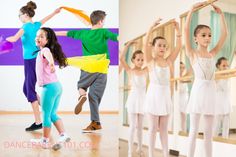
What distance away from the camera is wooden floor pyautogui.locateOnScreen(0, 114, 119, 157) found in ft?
6.70

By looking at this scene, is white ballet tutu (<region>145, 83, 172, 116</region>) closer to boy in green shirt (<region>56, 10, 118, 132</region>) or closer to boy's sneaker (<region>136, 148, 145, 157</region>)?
boy's sneaker (<region>136, 148, 145, 157</region>)

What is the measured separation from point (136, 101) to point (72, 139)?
Result: 0.48 metres

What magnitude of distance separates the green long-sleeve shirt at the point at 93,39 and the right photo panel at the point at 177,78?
0.15m

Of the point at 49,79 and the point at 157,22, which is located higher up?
the point at 157,22

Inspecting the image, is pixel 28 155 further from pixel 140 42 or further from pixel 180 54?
pixel 180 54

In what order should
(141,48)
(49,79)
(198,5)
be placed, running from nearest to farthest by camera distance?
1. (198,5)
2. (141,48)
3. (49,79)

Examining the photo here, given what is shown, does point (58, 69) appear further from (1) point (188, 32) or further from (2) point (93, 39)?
(1) point (188, 32)

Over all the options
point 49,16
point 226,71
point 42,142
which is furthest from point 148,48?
point 42,142

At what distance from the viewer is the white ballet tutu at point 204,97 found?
1412mm

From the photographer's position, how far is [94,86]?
2.14 meters

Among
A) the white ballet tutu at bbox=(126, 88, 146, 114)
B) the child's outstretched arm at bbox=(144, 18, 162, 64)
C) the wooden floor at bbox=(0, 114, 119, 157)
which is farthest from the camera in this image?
the wooden floor at bbox=(0, 114, 119, 157)

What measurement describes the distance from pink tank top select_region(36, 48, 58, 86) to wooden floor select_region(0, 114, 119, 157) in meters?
0.23

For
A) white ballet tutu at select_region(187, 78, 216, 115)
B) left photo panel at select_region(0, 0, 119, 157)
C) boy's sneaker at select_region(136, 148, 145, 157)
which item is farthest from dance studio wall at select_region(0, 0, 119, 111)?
white ballet tutu at select_region(187, 78, 216, 115)

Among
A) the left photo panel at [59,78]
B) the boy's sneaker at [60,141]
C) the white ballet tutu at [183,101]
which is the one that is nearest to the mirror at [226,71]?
the white ballet tutu at [183,101]
